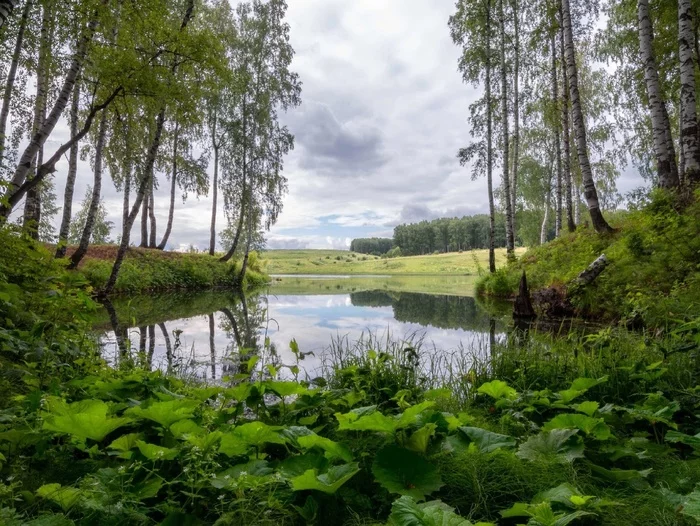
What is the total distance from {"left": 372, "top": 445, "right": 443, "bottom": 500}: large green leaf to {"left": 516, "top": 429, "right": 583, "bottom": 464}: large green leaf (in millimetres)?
465

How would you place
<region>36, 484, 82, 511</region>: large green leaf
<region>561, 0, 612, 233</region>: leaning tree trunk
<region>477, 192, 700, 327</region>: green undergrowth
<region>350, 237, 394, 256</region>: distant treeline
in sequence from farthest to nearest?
1. <region>350, 237, 394, 256</region>: distant treeline
2. <region>561, 0, 612, 233</region>: leaning tree trunk
3. <region>477, 192, 700, 327</region>: green undergrowth
4. <region>36, 484, 82, 511</region>: large green leaf

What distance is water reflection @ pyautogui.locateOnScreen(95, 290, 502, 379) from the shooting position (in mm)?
4285

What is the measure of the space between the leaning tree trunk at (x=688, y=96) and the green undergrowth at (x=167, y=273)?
1557 cm

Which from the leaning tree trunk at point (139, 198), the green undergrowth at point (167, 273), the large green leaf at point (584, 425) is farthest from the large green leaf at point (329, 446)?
the green undergrowth at point (167, 273)

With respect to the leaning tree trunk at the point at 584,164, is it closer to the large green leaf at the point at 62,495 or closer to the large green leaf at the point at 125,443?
the large green leaf at the point at 125,443

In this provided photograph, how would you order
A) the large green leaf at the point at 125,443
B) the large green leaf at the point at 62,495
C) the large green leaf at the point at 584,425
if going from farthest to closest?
the large green leaf at the point at 584,425
the large green leaf at the point at 125,443
the large green leaf at the point at 62,495

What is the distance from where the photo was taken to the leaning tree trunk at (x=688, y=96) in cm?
712

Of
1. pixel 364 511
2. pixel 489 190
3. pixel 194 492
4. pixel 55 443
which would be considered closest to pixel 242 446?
pixel 194 492

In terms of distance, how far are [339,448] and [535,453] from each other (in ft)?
2.76

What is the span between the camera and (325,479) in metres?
1.27

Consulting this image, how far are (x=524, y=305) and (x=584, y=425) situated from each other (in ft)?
23.6

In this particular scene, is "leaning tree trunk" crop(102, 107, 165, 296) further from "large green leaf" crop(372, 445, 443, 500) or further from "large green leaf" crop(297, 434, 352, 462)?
"large green leaf" crop(372, 445, 443, 500)

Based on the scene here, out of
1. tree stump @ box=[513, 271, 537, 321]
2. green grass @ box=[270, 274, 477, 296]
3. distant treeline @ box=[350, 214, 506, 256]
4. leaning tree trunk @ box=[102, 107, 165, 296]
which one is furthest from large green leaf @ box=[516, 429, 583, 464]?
distant treeline @ box=[350, 214, 506, 256]

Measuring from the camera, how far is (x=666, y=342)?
3330 mm
